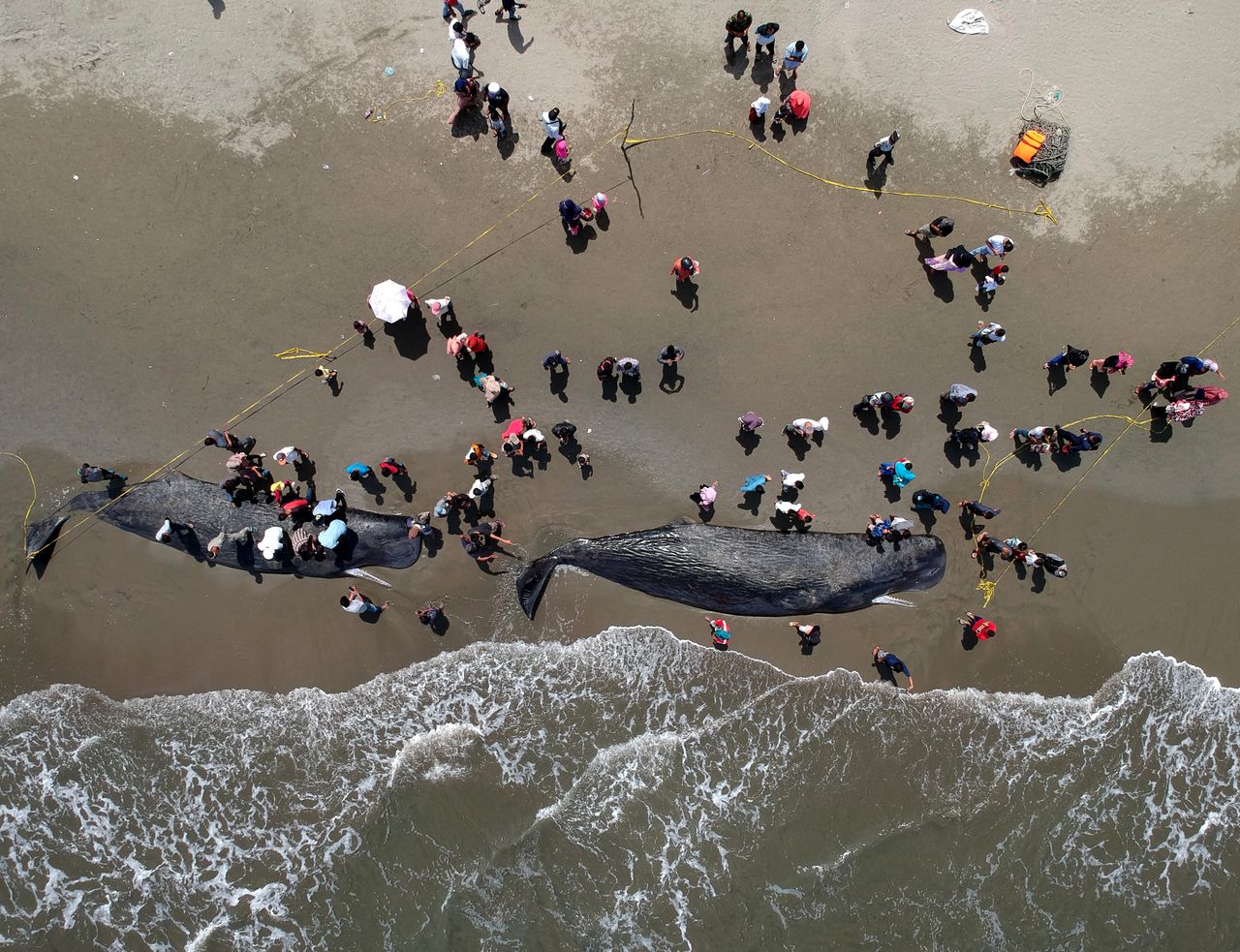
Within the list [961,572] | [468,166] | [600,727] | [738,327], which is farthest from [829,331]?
[600,727]

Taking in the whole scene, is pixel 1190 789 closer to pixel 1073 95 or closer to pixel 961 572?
pixel 961 572

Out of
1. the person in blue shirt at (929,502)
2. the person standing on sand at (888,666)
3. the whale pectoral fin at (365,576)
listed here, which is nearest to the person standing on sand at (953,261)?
the person in blue shirt at (929,502)

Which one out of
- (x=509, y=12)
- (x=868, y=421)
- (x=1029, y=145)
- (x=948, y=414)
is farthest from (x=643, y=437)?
(x=1029, y=145)

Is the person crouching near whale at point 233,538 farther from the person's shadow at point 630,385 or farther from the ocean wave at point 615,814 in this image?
the person's shadow at point 630,385

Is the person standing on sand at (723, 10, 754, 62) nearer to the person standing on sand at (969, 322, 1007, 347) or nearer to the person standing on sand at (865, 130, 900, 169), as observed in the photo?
the person standing on sand at (865, 130, 900, 169)

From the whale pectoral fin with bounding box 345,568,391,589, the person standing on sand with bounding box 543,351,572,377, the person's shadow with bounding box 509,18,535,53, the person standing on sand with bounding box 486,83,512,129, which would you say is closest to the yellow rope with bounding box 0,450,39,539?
the whale pectoral fin with bounding box 345,568,391,589
